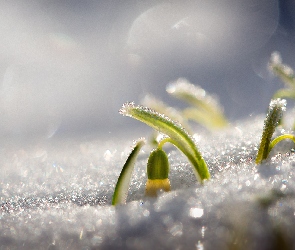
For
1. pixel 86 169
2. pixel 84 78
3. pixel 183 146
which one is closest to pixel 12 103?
pixel 84 78

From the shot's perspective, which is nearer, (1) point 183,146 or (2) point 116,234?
(2) point 116,234

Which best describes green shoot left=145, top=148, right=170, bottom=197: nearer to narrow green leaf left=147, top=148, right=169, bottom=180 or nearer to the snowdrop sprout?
narrow green leaf left=147, top=148, right=169, bottom=180

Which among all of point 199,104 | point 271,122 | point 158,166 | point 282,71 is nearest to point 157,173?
point 158,166

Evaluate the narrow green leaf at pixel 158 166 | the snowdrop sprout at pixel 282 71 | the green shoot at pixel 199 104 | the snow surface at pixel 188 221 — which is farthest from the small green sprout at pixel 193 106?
the snow surface at pixel 188 221

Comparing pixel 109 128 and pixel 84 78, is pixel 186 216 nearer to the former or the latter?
pixel 109 128

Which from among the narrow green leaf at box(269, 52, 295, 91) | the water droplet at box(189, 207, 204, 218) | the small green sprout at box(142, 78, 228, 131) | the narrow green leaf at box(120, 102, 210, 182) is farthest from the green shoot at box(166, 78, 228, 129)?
the water droplet at box(189, 207, 204, 218)

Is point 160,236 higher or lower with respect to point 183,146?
lower

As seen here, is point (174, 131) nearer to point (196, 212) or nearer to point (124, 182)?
point (124, 182)
